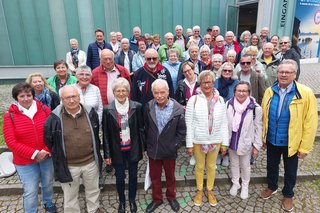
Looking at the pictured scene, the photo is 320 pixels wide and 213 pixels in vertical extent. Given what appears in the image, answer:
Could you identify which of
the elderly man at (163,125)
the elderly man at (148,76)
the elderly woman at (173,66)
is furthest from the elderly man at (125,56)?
the elderly man at (163,125)

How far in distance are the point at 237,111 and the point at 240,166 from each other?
995mm

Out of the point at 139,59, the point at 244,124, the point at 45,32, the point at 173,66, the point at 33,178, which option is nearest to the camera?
the point at 33,178

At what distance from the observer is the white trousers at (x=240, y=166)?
3574 mm

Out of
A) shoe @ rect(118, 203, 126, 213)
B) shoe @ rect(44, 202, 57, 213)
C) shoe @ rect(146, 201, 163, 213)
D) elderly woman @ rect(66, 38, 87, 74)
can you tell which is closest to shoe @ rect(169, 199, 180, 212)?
shoe @ rect(146, 201, 163, 213)

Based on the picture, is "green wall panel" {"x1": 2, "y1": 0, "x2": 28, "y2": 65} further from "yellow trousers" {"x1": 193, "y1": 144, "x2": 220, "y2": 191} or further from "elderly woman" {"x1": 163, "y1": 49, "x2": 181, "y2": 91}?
"yellow trousers" {"x1": 193, "y1": 144, "x2": 220, "y2": 191}

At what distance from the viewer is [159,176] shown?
11.3 feet

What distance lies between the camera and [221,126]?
336 centimetres

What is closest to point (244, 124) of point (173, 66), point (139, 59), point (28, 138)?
point (173, 66)

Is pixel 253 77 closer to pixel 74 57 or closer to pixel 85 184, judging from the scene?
pixel 85 184

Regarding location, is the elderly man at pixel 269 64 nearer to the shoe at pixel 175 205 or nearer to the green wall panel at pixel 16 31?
the shoe at pixel 175 205

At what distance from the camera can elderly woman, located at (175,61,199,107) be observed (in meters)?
4.03

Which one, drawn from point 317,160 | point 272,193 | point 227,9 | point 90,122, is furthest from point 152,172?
point 227,9

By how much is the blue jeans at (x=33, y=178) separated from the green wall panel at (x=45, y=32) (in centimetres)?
826

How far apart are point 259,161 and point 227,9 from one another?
31.7ft
